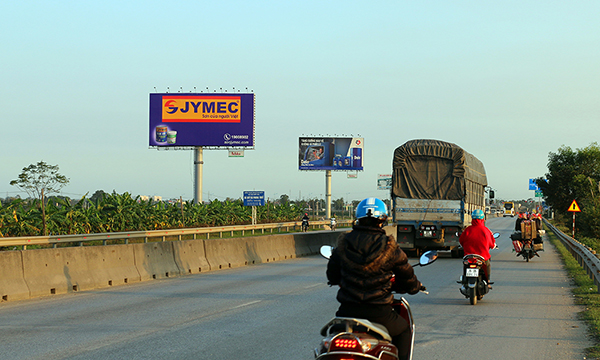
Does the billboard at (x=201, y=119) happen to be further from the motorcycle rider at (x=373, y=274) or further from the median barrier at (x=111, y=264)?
the motorcycle rider at (x=373, y=274)

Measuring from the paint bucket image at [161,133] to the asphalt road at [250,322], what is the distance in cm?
3655

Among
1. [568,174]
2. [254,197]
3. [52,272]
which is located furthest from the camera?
[568,174]

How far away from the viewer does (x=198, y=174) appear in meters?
53.9

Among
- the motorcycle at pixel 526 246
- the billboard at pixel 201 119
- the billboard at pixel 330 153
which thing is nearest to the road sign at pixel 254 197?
the billboard at pixel 201 119

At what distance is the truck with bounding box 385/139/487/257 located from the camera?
24688 mm

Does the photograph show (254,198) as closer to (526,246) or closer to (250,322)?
(526,246)

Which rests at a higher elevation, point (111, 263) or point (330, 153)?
point (330, 153)

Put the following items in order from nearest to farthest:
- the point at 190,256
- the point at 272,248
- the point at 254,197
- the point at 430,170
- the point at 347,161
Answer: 1. the point at 190,256
2. the point at 272,248
3. the point at 430,170
4. the point at 254,197
5. the point at 347,161

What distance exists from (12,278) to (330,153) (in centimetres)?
6681

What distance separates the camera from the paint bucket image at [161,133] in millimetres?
51656

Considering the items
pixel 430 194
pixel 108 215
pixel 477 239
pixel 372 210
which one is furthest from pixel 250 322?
pixel 108 215

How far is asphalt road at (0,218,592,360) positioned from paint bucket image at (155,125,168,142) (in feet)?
120

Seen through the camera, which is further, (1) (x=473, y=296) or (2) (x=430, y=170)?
(2) (x=430, y=170)

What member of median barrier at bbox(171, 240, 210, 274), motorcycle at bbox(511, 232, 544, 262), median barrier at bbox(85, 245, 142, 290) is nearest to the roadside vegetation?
median barrier at bbox(171, 240, 210, 274)
